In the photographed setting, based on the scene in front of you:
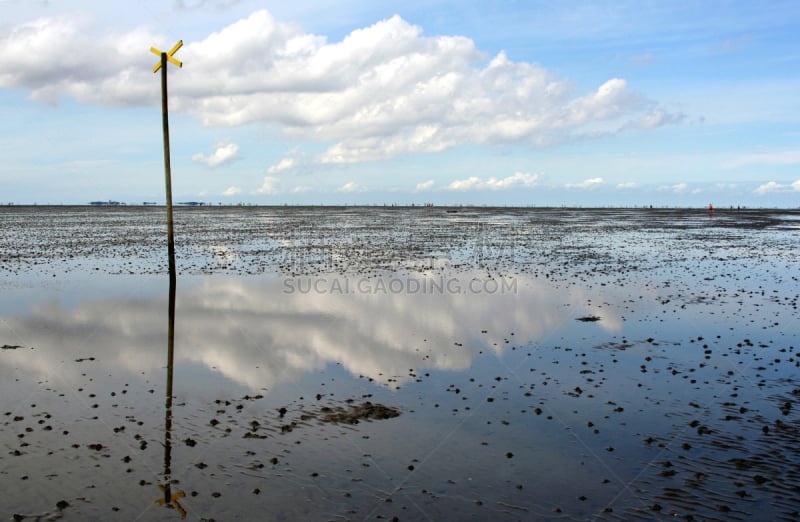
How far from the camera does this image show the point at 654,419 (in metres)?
11.6

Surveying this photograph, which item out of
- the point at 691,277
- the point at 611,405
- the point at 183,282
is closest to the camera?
the point at 611,405

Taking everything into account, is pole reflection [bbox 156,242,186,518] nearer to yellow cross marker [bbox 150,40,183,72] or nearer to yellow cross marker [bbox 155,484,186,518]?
yellow cross marker [bbox 155,484,186,518]

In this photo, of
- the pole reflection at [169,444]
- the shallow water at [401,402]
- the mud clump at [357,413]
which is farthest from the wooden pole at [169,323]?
the mud clump at [357,413]

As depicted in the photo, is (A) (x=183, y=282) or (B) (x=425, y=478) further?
(A) (x=183, y=282)

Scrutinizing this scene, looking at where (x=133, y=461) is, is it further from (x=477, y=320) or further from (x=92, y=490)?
(x=477, y=320)

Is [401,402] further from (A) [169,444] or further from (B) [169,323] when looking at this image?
(B) [169,323]

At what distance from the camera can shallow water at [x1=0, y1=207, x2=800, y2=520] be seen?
28.3ft

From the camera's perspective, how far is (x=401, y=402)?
12.5m

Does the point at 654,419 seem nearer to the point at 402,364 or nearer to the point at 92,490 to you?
the point at 402,364

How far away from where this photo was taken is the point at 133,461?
9.60 m

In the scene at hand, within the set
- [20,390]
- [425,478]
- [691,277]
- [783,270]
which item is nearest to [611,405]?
[425,478]

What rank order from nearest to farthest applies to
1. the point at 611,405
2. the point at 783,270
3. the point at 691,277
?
1. the point at 611,405
2. the point at 691,277
3. the point at 783,270

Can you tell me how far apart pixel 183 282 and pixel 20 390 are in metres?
16.0

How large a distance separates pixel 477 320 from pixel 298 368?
7731 mm
